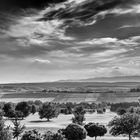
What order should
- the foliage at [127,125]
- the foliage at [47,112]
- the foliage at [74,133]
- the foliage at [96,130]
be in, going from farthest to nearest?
the foliage at [47,112], the foliage at [96,130], the foliage at [127,125], the foliage at [74,133]

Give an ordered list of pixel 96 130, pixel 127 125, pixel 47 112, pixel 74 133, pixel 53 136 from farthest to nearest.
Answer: pixel 47 112
pixel 96 130
pixel 127 125
pixel 74 133
pixel 53 136

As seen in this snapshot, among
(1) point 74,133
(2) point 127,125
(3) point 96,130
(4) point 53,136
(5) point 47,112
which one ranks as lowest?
(3) point 96,130

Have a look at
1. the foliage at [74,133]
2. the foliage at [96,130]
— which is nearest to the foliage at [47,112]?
the foliage at [96,130]

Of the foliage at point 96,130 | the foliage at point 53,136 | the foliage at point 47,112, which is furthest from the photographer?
the foliage at point 47,112

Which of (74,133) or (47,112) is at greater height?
(47,112)

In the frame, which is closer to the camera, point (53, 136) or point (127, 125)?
point (53, 136)

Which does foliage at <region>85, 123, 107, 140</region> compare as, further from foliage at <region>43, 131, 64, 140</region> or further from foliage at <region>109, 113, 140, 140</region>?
foliage at <region>43, 131, 64, 140</region>

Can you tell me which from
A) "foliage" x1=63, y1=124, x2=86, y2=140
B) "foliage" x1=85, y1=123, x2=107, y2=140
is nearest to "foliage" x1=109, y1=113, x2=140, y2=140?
"foliage" x1=85, y1=123, x2=107, y2=140

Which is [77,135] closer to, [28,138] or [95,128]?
[95,128]

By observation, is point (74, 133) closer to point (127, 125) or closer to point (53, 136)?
point (53, 136)

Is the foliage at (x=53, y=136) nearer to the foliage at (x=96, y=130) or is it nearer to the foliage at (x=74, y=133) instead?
the foliage at (x=74, y=133)

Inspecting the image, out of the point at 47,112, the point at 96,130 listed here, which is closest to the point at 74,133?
the point at 96,130

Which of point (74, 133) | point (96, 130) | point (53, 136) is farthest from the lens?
point (96, 130)

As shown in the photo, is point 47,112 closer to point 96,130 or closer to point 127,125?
point 96,130
